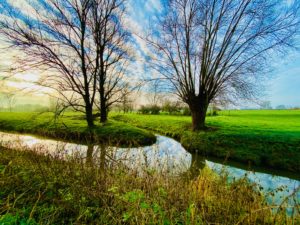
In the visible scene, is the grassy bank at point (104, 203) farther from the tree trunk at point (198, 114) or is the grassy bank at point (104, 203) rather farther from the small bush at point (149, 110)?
the small bush at point (149, 110)

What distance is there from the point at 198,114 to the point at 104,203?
16.1 m

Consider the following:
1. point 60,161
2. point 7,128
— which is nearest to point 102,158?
point 60,161

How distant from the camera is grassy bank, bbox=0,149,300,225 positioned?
3321 millimetres

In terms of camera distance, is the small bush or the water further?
the small bush

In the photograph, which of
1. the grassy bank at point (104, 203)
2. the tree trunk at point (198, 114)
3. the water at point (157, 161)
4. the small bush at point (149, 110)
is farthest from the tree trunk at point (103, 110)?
the small bush at point (149, 110)

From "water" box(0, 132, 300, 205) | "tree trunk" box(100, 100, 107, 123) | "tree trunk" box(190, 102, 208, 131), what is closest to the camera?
"water" box(0, 132, 300, 205)

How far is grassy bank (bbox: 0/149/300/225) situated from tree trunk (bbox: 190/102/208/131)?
1322cm

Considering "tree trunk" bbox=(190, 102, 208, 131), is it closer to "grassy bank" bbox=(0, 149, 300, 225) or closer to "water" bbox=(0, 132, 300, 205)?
"water" bbox=(0, 132, 300, 205)

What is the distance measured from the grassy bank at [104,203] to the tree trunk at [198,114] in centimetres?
1322

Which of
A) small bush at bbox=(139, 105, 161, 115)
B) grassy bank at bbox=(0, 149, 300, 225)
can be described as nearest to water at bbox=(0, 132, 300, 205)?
grassy bank at bbox=(0, 149, 300, 225)

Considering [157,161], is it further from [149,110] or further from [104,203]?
[149,110]

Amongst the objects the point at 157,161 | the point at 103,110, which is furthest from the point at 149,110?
the point at 157,161

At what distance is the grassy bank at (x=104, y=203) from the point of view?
3321 millimetres

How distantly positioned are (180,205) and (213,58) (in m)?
15.4
